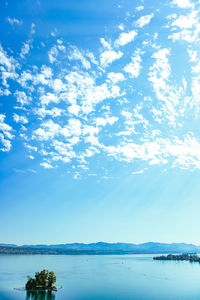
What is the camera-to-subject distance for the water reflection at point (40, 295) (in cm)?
Answer: 5356

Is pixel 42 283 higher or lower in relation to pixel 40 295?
higher

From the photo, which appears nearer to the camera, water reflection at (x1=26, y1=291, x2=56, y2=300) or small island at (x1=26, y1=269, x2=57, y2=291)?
Answer: water reflection at (x1=26, y1=291, x2=56, y2=300)

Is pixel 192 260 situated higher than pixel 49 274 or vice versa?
pixel 49 274

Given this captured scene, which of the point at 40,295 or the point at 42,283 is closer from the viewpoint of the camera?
the point at 40,295

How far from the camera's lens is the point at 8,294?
55.7 meters

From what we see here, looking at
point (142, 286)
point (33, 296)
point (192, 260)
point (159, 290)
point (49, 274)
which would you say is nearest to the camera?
point (33, 296)

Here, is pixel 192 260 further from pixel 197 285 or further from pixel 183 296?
pixel 183 296

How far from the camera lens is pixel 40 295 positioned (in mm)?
55844

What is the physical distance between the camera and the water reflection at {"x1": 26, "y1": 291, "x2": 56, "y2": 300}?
53.6m

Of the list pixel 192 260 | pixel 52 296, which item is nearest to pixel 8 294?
pixel 52 296

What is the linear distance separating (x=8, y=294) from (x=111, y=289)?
2693 cm

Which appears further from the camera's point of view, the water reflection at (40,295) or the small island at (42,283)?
the small island at (42,283)

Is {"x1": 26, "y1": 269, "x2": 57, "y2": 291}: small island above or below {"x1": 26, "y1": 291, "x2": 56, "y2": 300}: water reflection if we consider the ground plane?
above

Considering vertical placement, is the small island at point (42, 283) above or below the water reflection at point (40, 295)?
above
